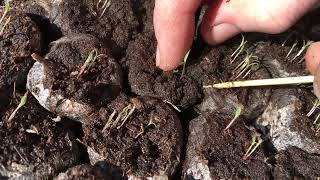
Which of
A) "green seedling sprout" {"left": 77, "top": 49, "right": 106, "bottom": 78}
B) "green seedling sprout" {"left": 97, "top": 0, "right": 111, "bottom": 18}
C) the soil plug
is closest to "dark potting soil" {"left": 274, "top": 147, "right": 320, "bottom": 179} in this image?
the soil plug

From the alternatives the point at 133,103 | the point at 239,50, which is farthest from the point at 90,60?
the point at 239,50

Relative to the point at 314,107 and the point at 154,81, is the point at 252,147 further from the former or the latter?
the point at 154,81

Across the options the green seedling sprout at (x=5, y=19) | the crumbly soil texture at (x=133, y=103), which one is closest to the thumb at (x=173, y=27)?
the crumbly soil texture at (x=133, y=103)

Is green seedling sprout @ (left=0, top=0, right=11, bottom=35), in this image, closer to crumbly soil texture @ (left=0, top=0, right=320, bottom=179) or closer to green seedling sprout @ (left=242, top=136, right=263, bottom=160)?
crumbly soil texture @ (left=0, top=0, right=320, bottom=179)

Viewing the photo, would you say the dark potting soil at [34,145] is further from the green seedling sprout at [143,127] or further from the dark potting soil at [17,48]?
the green seedling sprout at [143,127]

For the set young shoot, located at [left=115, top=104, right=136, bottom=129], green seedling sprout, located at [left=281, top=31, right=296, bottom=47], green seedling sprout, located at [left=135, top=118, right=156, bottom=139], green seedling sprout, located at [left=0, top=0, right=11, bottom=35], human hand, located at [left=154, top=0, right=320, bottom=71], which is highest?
green seedling sprout, located at [left=0, top=0, right=11, bottom=35]

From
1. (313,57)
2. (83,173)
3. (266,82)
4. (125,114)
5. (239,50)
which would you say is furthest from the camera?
(239,50)

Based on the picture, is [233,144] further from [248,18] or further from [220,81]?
[248,18]

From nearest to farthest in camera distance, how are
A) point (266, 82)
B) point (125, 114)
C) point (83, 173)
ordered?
point (83, 173) → point (125, 114) → point (266, 82)
